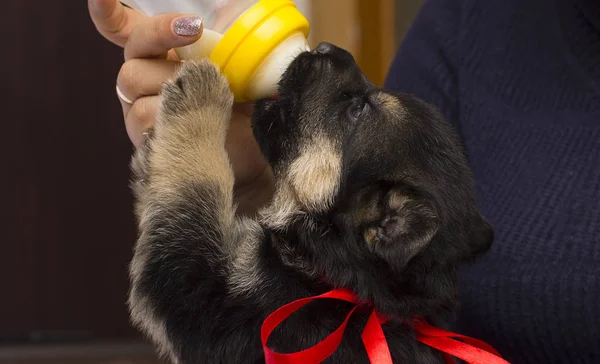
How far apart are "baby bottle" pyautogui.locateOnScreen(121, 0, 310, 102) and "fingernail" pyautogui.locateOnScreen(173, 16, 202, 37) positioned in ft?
0.16

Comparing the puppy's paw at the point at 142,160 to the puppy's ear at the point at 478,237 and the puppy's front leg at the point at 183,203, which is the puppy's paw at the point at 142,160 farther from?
the puppy's ear at the point at 478,237

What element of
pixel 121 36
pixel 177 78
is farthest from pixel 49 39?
pixel 177 78

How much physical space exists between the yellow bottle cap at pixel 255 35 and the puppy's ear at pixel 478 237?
1.64 ft

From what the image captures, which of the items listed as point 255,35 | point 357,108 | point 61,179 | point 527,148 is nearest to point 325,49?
point 357,108

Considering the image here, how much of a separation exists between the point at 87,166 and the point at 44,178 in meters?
0.23

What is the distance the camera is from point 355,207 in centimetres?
130

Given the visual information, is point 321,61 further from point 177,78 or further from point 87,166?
point 87,166

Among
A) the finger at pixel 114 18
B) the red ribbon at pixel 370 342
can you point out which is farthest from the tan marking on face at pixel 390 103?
the finger at pixel 114 18

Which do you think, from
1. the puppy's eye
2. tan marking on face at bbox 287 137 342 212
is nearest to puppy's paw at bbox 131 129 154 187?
tan marking on face at bbox 287 137 342 212

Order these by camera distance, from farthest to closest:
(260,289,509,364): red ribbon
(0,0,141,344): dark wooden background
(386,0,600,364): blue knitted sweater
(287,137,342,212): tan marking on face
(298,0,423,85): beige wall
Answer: (0,0,141,344): dark wooden background
(298,0,423,85): beige wall
(386,0,600,364): blue knitted sweater
(287,137,342,212): tan marking on face
(260,289,509,364): red ribbon

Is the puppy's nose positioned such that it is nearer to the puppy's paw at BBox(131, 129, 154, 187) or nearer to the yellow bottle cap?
the yellow bottle cap

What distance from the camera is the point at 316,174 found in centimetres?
136

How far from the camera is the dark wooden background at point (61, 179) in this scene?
350 centimetres

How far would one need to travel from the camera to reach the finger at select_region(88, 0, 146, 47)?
141 cm
